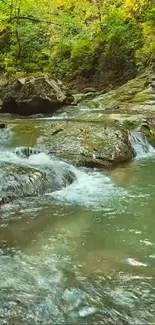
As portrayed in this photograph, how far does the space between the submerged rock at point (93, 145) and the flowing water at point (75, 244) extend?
418 millimetres

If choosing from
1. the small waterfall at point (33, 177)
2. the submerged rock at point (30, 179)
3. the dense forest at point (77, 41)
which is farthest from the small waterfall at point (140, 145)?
the dense forest at point (77, 41)

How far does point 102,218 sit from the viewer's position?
5445mm

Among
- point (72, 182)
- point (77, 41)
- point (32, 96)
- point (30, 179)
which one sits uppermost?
point (77, 41)

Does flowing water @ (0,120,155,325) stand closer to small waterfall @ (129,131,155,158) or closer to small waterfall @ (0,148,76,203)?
small waterfall @ (0,148,76,203)

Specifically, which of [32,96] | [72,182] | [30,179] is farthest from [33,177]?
[32,96]

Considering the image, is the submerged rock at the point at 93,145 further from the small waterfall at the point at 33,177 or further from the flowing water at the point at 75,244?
the small waterfall at the point at 33,177

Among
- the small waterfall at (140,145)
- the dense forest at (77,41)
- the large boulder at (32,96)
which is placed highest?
the dense forest at (77,41)

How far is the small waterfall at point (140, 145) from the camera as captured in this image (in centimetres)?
980

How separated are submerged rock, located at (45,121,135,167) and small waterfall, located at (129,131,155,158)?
23 cm

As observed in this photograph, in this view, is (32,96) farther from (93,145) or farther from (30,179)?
(30,179)

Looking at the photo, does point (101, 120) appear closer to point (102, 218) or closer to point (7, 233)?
point (102, 218)

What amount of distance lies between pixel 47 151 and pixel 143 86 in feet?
28.0

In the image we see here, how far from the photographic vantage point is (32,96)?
46.0 ft

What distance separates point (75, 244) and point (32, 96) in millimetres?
10101
